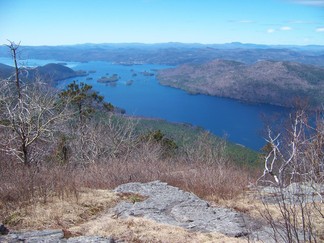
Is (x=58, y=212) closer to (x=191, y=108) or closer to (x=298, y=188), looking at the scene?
(x=298, y=188)

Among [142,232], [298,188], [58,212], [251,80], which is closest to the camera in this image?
[298,188]

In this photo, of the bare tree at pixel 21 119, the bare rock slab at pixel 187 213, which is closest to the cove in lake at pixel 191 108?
the bare tree at pixel 21 119

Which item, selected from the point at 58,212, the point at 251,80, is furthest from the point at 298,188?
the point at 251,80

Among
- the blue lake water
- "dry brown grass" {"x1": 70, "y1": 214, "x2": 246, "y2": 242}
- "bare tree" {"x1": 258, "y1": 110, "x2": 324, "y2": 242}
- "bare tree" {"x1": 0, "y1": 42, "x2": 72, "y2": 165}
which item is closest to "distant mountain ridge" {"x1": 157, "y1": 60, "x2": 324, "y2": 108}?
the blue lake water

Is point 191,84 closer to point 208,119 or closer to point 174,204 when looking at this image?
point 208,119

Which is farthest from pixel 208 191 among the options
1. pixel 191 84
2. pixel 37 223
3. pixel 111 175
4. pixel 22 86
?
pixel 191 84

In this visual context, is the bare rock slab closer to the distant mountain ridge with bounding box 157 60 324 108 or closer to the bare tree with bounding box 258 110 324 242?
the bare tree with bounding box 258 110 324 242

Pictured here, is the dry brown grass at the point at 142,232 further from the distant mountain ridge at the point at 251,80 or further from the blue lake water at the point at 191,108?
the distant mountain ridge at the point at 251,80
